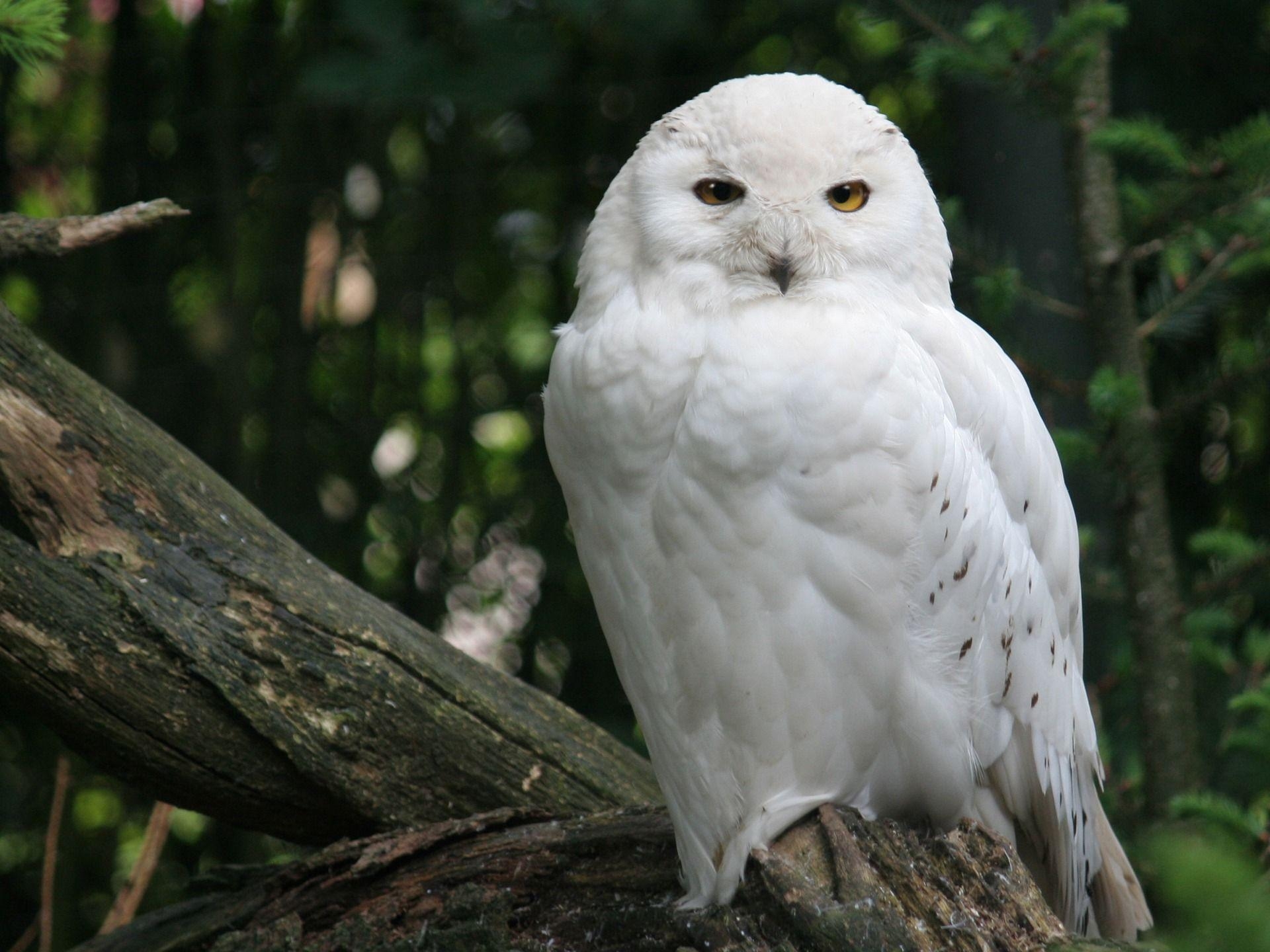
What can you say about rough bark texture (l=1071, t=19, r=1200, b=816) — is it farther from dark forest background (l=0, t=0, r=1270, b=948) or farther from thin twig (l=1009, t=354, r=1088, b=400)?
dark forest background (l=0, t=0, r=1270, b=948)

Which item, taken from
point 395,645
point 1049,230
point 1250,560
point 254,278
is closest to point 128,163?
point 254,278

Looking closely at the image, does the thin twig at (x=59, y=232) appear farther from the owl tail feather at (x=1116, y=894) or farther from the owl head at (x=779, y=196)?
the owl tail feather at (x=1116, y=894)

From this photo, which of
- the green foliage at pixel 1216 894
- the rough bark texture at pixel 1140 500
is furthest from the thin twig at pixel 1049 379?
the green foliage at pixel 1216 894

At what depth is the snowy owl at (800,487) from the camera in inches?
68.9

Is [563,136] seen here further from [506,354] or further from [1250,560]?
[1250,560]

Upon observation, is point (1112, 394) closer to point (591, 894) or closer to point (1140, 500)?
point (1140, 500)

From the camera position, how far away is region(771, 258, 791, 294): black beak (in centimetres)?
182

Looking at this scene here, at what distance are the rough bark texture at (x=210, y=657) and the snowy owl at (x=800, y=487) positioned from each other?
375mm

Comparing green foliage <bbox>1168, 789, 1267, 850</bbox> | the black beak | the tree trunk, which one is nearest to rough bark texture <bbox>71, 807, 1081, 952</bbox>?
the tree trunk

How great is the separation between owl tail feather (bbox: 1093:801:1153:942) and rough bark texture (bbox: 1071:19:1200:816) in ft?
1.47

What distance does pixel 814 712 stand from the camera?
1.84 meters

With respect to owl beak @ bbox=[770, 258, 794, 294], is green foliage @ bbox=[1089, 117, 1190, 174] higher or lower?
higher

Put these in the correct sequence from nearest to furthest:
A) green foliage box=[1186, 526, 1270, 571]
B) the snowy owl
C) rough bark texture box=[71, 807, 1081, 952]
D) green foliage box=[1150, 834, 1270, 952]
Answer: green foliage box=[1150, 834, 1270, 952], rough bark texture box=[71, 807, 1081, 952], the snowy owl, green foliage box=[1186, 526, 1270, 571]

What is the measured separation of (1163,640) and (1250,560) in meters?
0.24
